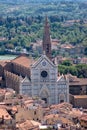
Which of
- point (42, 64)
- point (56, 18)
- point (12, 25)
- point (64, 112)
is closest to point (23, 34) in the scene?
point (12, 25)

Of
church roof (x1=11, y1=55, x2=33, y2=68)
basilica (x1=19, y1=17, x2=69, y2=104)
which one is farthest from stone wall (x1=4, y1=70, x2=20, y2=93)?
church roof (x1=11, y1=55, x2=33, y2=68)

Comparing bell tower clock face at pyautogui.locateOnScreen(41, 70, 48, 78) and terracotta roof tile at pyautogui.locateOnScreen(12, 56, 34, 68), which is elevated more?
bell tower clock face at pyautogui.locateOnScreen(41, 70, 48, 78)

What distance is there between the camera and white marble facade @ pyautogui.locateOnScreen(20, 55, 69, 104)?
5347cm

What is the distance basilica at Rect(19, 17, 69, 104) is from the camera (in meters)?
53.5

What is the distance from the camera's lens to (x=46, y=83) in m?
53.9

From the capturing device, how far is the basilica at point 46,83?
53.5 m

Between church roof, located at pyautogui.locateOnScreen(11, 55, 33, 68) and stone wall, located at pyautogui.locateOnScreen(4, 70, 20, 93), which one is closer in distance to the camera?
stone wall, located at pyautogui.locateOnScreen(4, 70, 20, 93)

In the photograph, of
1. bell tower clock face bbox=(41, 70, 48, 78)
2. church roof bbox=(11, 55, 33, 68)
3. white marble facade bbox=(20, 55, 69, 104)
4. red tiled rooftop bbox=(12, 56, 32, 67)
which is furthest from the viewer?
red tiled rooftop bbox=(12, 56, 32, 67)

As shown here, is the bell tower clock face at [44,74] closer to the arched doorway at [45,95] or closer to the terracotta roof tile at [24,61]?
the arched doorway at [45,95]

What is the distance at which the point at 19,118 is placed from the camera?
142 feet

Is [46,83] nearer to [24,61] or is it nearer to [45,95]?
[45,95]

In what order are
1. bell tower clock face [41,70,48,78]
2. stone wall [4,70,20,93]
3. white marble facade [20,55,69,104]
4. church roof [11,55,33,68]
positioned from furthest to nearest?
church roof [11,55,33,68] < stone wall [4,70,20,93] < bell tower clock face [41,70,48,78] < white marble facade [20,55,69,104]

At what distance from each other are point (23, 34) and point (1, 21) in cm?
1744

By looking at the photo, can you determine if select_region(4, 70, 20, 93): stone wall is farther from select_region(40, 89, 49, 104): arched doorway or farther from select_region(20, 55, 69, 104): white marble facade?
select_region(40, 89, 49, 104): arched doorway
